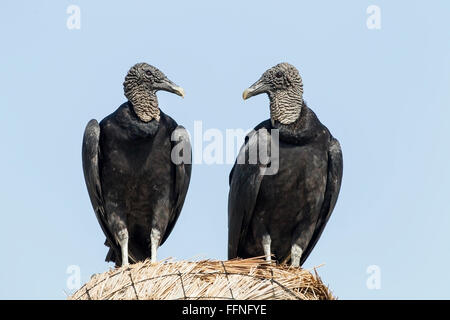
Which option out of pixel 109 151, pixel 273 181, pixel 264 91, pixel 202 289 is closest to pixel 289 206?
pixel 273 181

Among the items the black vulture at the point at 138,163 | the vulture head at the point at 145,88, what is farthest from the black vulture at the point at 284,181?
the vulture head at the point at 145,88

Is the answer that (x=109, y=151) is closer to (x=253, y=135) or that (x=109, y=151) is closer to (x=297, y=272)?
(x=253, y=135)

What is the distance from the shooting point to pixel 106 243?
11359 mm

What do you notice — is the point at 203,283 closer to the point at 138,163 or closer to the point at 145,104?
the point at 138,163

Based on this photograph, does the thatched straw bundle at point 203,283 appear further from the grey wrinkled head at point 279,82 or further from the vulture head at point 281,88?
the grey wrinkled head at point 279,82

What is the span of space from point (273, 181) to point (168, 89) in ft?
4.83

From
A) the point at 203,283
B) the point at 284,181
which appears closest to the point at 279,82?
the point at 284,181

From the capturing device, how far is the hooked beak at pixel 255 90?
10734 millimetres

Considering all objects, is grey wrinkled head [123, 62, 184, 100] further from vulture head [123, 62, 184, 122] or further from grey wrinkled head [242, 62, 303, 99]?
grey wrinkled head [242, 62, 303, 99]

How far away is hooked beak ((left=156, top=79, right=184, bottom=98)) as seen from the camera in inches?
428

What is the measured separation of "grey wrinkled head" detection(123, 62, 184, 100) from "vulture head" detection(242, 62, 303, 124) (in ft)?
2.93

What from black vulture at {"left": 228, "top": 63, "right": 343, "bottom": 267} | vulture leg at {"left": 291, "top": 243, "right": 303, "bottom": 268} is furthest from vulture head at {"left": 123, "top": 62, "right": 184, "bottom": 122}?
vulture leg at {"left": 291, "top": 243, "right": 303, "bottom": 268}

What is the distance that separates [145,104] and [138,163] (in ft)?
2.01
